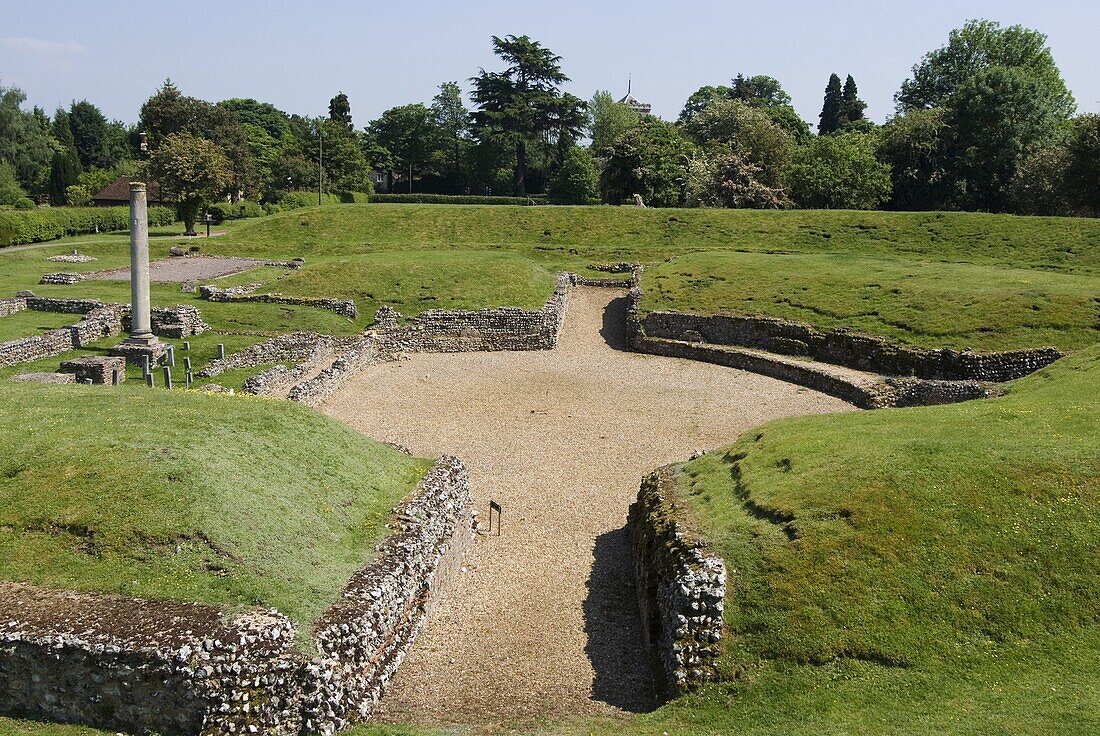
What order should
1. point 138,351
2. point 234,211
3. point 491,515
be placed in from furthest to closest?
point 234,211 → point 138,351 → point 491,515

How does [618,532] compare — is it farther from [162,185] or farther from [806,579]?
[162,185]

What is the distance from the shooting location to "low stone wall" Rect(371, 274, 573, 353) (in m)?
40.5

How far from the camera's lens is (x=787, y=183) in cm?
7281

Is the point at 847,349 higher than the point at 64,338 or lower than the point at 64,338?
higher

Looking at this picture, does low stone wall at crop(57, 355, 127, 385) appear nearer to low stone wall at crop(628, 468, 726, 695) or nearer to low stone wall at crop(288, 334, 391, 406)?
low stone wall at crop(288, 334, 391, 406)

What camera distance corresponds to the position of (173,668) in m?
11.1

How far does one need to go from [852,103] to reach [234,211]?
3517 inches

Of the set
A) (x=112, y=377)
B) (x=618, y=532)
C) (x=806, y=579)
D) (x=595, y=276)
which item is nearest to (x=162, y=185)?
(x=595, y=276)

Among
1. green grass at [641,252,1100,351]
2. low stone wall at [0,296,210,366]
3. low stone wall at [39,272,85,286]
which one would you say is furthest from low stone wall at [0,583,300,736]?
low stone wall at [39,272,85,286]

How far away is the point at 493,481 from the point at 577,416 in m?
7.02

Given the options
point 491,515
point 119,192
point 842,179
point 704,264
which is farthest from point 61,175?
point 491,515

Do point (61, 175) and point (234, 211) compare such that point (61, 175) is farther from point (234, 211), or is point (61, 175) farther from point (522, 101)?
point (522, 101)

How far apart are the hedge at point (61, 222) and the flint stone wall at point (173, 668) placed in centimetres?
5614

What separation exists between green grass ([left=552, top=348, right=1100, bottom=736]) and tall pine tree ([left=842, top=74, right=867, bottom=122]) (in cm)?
11674
